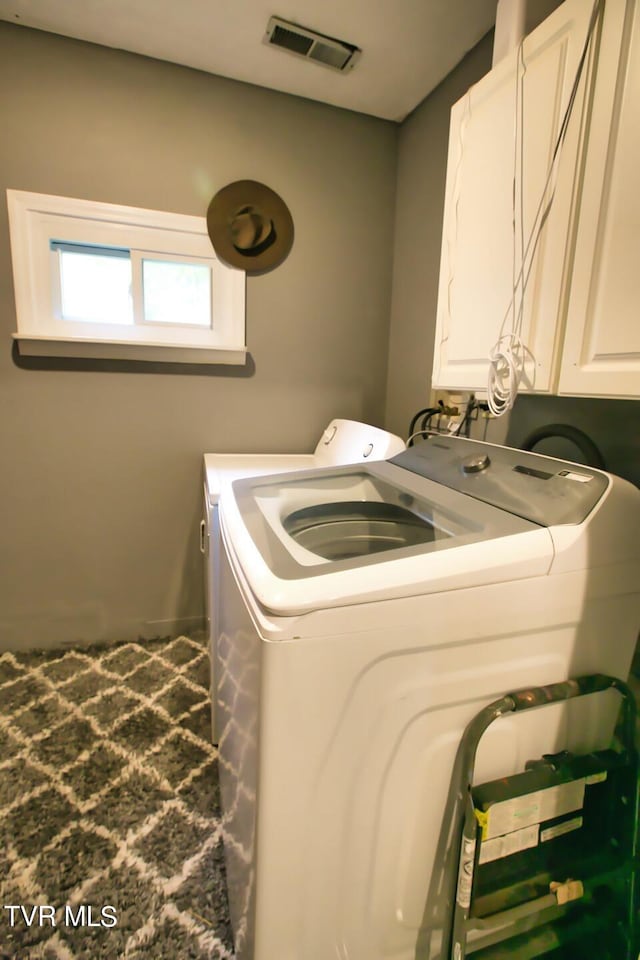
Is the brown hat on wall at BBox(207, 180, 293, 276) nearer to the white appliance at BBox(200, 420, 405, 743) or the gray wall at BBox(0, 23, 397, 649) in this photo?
the gray wall at BBox(0, 23, 397, 649)

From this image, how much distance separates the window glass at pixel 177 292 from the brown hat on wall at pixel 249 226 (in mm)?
154

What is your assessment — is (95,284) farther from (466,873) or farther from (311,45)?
(466,873)

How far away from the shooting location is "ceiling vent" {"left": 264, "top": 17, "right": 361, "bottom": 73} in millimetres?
1603

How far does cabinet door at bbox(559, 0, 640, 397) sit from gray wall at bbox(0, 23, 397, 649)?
146 cm

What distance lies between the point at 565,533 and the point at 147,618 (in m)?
2.02

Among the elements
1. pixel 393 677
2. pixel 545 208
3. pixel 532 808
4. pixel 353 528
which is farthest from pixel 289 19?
pixel 532 808

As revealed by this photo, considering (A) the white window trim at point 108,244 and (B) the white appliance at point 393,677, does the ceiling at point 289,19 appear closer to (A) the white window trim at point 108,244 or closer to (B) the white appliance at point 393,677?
(A) the white window trim at point 108,244

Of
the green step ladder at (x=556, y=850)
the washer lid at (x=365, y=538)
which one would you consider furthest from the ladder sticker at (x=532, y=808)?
the washer lid at (x=365, y=538)

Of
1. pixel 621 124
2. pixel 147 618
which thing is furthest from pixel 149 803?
pixel 621 124

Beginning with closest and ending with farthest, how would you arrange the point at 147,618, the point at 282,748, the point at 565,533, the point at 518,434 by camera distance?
the point at 282,748
the point at 565,533
the point at 518,434
the point at 147,618

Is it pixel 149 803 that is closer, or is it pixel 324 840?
pixel 324 840

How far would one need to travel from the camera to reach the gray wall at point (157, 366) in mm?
1782

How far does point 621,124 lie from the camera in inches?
31.0

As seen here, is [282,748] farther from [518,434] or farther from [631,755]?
[518,434]
